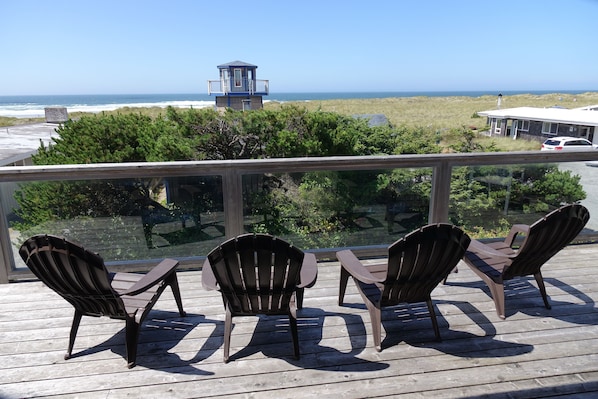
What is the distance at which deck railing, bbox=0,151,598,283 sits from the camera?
3.21 meters

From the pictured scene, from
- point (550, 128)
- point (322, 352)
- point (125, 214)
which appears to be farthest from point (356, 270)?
→ point (550, 128)

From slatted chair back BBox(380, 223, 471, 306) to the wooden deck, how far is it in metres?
0.39

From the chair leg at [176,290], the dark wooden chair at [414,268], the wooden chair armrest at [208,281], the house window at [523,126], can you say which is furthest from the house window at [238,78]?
the dark wooden chair at [414,268]

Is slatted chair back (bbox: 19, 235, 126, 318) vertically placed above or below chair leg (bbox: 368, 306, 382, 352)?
above

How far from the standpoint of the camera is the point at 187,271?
3678 millimetres

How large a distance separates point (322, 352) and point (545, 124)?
30.3 metres

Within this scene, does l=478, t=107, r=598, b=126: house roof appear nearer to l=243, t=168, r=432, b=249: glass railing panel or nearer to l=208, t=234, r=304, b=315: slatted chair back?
l=243, t=168, r=432, b=249: glass railing panel

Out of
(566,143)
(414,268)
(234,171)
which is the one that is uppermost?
(234,171)

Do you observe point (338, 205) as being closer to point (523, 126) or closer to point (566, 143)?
point (566, 143)

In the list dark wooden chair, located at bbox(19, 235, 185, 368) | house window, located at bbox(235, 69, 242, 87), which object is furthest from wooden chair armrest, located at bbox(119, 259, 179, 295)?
house window, located at bbox(235, 69, 242, 87)

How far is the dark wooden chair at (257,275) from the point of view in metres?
2.10

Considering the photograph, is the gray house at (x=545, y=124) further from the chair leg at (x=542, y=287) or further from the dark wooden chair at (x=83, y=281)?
the dark wooden chair at (x=83, y=281)

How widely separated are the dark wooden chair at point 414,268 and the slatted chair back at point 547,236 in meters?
0.59

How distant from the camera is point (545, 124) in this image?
26.1 m
